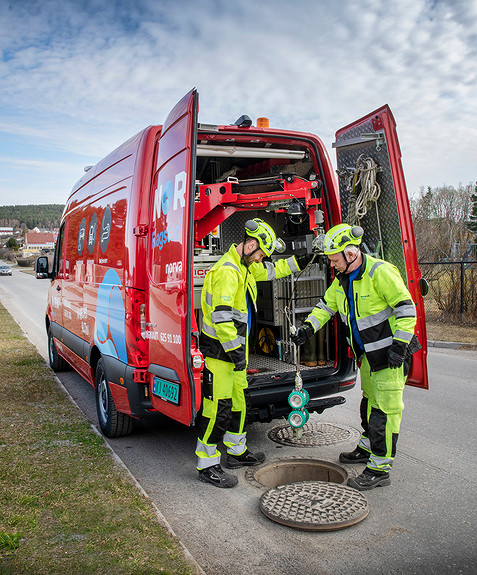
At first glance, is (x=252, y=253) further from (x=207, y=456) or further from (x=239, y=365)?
(x=207, y=456)

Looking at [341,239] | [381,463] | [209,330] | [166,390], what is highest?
[341,239]

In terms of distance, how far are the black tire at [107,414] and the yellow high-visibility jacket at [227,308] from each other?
125 centimetres

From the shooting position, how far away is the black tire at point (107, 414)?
491 cm

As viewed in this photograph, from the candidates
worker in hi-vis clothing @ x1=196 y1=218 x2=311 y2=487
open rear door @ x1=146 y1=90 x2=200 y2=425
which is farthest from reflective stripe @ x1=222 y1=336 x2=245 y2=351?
open rear door @ x1=146 y1=90 x2=200 y2=425

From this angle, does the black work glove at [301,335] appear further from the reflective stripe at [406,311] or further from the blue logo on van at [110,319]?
the blue logo on van at [110,319]

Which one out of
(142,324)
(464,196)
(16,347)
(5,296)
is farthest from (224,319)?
(464,196)

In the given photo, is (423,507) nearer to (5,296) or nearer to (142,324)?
(142,324)

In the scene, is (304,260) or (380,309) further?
(304,260)

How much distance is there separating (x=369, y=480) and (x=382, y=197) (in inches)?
93.4

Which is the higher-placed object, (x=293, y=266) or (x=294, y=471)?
(x=293, y=266)

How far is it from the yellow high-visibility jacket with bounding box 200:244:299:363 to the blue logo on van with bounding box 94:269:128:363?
719 mm

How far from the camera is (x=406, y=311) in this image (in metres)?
3.83

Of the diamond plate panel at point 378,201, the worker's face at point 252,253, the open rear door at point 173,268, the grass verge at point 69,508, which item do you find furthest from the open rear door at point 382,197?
the grass verge at point 69,508

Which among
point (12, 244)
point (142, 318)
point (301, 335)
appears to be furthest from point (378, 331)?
point (12, 244)
